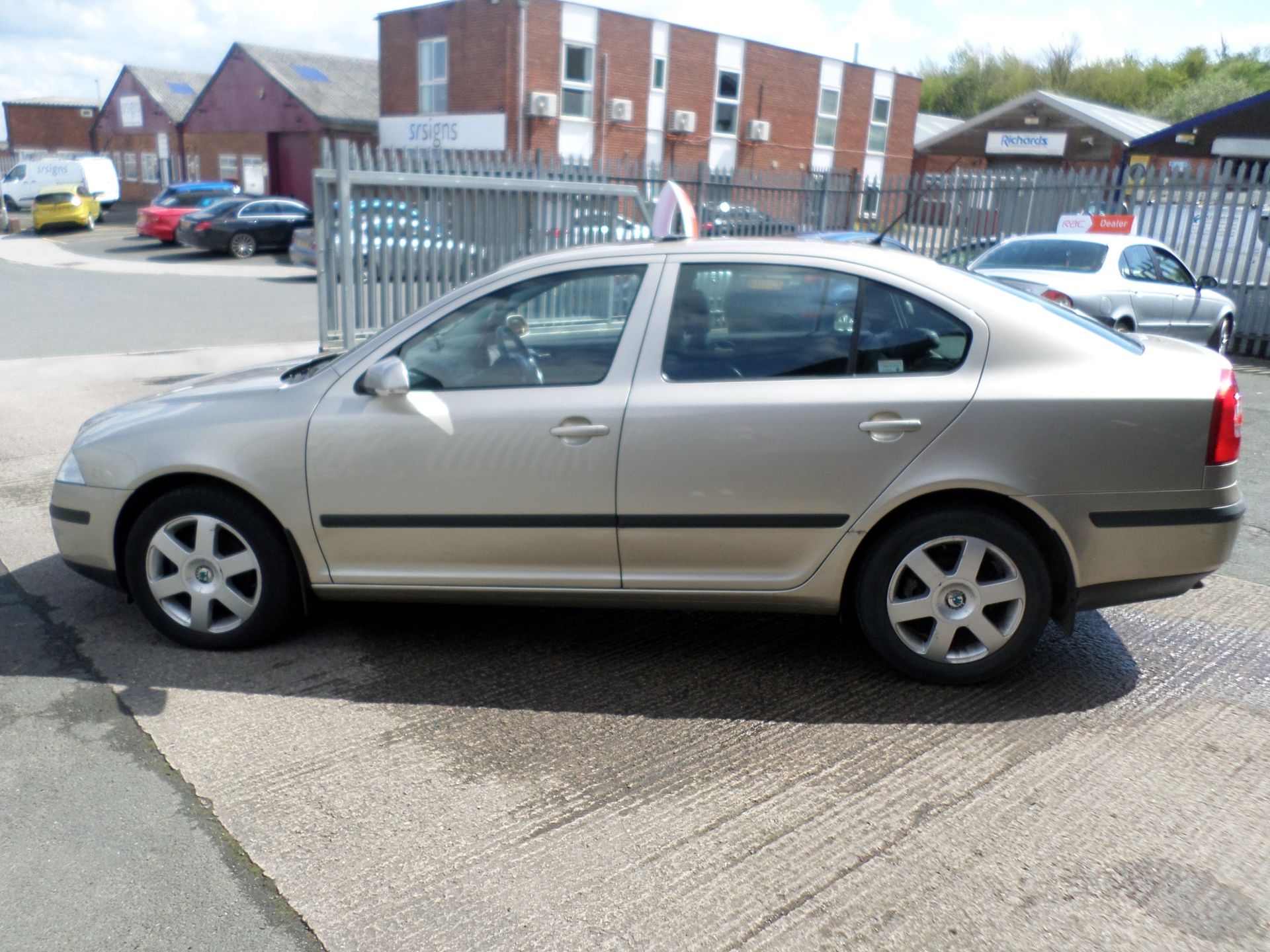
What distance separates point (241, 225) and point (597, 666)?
2508 cm

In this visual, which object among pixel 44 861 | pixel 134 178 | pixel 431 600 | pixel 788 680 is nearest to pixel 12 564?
pixel 431 600

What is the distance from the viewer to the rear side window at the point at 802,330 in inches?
151

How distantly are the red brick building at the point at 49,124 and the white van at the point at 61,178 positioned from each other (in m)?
18.3

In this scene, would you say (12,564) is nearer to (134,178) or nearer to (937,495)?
(937,495)

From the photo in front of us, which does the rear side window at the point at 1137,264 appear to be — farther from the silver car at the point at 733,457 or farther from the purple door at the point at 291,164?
the purple door at the point at 291,164

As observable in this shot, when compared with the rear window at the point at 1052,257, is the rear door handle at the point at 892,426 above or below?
below

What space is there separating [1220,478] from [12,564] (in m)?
5.34

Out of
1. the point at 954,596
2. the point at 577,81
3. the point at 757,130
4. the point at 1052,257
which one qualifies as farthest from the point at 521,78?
the point at 954,596

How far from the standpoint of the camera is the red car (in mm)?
28016

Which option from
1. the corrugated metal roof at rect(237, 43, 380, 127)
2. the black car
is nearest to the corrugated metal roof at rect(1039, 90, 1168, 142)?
the corrugated metal roof at rect(237, 43, 380, 127)

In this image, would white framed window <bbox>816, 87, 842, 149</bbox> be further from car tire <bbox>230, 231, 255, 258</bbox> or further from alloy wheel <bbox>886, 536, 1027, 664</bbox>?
alloy wheel <bbox>886, 536, 1027, 664</bbox>

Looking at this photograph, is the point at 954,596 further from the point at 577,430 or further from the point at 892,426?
the point at 577,430

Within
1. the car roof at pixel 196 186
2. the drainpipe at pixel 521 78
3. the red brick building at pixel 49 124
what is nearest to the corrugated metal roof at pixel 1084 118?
the drainpipe at pixel 521 78

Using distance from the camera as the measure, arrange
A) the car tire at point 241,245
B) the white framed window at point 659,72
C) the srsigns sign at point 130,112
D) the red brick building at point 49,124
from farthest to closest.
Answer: the red brick building at point 49,124 → the srsigns sign at point 130,112 → the white framed window at point 659,72 → the car tire at point 241,245
